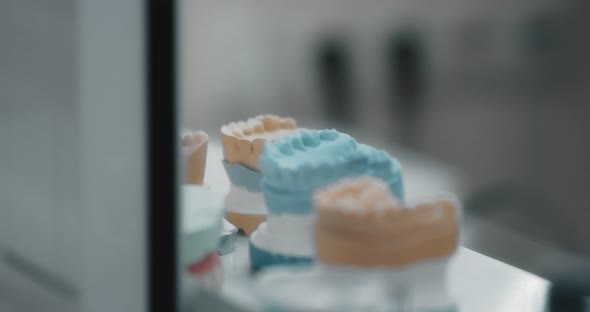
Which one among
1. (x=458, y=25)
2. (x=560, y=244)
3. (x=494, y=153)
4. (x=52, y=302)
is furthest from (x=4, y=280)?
(x=494, y=153)

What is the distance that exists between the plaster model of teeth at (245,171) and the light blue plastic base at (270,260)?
0.24ft

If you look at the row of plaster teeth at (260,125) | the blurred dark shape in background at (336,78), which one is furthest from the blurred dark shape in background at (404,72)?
the row of plaster teeth at (260,125)

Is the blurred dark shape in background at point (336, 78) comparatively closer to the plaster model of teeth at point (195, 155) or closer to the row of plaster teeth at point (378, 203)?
the plaster model of teeth at point (195, 155)

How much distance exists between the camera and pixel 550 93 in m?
2.35

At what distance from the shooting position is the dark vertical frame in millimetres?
515

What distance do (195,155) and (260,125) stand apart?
0.27 feet

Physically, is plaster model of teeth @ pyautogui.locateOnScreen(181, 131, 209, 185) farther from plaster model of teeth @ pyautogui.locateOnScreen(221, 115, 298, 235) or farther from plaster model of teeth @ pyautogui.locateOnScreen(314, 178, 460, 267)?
plaster model of teeth @ pyautogui.locateOnScreen(314, 178, 460, 267)

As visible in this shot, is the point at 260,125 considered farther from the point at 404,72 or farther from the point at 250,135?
the point at 404,72

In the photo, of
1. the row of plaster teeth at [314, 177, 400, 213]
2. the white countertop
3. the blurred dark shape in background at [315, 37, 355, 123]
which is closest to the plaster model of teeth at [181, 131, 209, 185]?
the white countertop

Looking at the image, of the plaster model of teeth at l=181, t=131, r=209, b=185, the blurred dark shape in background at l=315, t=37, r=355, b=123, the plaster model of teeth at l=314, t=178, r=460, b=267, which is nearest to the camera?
the plaster model of teeth at l=314, t=178, r=460, b=267

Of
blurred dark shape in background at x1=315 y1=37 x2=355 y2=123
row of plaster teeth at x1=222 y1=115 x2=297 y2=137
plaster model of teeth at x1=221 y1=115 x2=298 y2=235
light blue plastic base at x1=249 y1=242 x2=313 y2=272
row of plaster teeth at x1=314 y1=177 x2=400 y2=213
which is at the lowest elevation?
blurred dark shape in background at x1=315 y1=37 x2=355 y2=123

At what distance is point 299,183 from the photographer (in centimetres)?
59

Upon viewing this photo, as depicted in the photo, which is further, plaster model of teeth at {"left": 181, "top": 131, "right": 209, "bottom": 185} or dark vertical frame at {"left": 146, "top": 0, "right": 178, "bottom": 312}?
plaster model of teeth at {"left": 181, "top": 131, "right": 209, "bottom": 185}

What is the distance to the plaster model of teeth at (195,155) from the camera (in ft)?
2.11
